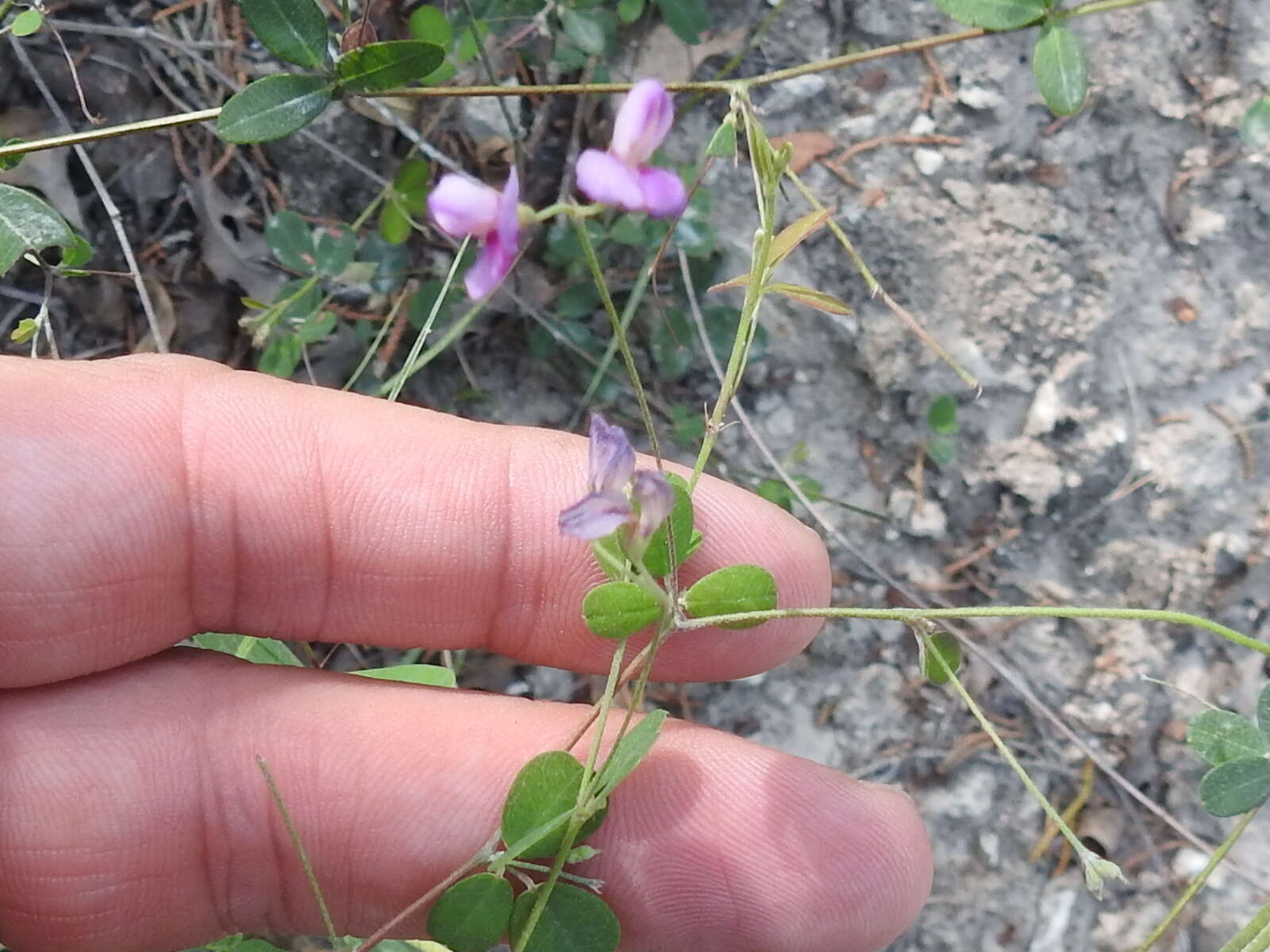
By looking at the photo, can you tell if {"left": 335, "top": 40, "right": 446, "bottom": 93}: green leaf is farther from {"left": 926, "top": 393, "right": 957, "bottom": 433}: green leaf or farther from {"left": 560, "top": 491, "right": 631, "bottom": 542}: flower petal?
{"left": 926, "top": 393, "right": 957, "bottom": 433}: green leaf

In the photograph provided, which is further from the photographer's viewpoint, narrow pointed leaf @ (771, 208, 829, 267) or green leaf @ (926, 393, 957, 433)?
green leaf @ (926, 393, 957, 433)

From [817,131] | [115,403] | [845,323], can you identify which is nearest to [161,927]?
[115,403]

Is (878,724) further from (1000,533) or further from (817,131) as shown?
(817,131)

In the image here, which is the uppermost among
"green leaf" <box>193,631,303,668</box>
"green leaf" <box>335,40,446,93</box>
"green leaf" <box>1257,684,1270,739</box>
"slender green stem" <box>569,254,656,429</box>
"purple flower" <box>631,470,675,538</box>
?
"green leaf" <box>335,40,446,93</box>

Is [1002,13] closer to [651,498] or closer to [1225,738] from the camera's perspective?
[651,498]

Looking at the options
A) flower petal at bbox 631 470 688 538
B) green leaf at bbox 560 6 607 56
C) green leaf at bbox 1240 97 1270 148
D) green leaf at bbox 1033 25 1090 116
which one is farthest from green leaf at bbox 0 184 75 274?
green leaf at bbox 1240 97 1270 148

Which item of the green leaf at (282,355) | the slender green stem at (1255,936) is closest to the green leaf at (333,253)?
the green leaf at (282,355)
